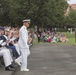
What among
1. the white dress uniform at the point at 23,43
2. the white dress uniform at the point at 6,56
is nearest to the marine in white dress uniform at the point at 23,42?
the white dress uniform at the point at 23,43

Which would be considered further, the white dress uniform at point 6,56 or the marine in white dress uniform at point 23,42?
the marine in white dress uniform at point 23,42

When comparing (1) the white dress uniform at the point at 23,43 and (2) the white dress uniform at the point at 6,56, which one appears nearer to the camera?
(2) the white dress uniform at the point at 6,56

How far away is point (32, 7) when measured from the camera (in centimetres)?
5912

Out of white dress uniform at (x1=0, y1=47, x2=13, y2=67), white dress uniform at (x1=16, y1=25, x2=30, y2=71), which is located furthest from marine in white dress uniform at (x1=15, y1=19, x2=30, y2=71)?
white dress uniform at (x1=0, y1=47, x2=13, y2=67)

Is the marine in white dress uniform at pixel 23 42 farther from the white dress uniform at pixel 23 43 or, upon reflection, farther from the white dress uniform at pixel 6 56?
the white dress uniform at pixel 6 56

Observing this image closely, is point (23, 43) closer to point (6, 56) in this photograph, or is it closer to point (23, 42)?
point (23, 42)

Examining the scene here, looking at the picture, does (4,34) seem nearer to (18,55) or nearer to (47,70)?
(18,55)

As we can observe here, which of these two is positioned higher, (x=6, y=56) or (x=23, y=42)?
(x=23, y=42)

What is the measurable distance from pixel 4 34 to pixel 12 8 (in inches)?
1929

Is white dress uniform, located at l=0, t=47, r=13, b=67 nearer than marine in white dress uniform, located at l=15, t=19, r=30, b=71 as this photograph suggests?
Yes

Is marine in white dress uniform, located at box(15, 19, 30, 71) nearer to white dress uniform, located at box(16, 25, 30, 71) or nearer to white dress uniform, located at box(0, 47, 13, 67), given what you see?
white dress uniform, located at box(16, 25, 30, 71)

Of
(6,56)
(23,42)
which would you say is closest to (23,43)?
(23,42)

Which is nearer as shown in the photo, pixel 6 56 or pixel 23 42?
pixel 6 56

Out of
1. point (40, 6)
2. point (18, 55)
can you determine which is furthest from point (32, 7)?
point (18, 55)
